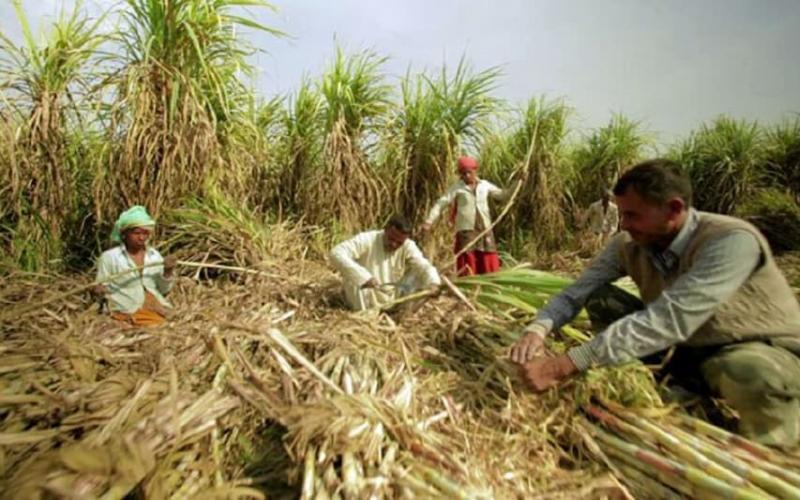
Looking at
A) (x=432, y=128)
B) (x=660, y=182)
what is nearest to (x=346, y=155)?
(x=432, y=128)

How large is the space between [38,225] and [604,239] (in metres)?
6.58

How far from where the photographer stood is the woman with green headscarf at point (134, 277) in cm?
317

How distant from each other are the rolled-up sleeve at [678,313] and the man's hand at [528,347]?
0.15 meters

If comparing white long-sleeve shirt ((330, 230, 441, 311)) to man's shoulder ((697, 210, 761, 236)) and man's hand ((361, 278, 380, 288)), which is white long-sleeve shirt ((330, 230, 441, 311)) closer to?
man's hand ((361, 278, 380, 288))

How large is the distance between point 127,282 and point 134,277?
0.18ft

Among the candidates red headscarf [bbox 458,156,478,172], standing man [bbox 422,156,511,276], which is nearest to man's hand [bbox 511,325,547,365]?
standing man [bbox 422,156,511,276]

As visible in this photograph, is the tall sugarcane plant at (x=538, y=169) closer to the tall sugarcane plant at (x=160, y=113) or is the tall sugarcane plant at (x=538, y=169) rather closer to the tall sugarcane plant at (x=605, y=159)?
the tall sugarcane plant at (x=605, y=159)

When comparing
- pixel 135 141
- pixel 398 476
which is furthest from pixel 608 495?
pixel 135 141

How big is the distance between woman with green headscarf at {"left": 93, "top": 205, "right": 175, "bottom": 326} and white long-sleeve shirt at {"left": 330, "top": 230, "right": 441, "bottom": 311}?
1.17 meters

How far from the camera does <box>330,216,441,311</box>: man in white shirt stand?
339 cm

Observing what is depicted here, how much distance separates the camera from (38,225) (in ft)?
12.8

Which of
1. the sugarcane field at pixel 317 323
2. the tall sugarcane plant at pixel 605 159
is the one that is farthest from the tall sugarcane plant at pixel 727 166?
the sugarcane field at pixel 317 323

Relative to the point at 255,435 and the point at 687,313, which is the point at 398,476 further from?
the point at 687,313

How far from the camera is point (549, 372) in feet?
5.35
